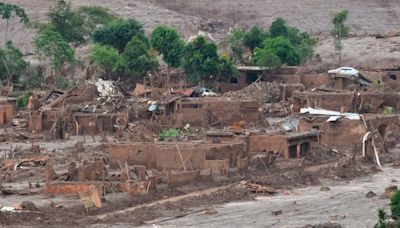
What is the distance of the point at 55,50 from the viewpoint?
8706 centimetres

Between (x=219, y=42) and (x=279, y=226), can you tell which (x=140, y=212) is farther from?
(x=219, y=42)

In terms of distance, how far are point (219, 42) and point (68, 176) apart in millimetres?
53325

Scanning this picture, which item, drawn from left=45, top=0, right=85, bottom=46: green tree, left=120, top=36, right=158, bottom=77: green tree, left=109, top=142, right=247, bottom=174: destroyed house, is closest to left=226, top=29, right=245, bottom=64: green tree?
left=45, top=0, right=85, bottom=46: green tree

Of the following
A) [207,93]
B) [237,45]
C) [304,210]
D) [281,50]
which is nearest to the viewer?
[304,210]

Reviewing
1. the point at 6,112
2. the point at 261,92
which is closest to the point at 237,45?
the point at 261,92

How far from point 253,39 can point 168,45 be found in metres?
8.06

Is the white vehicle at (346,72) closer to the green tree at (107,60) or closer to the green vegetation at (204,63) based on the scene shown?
the green vegetation at (204,63)

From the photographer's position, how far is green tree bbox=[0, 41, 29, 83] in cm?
8644

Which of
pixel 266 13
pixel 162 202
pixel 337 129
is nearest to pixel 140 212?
pixel 162 202

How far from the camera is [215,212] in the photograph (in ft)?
163

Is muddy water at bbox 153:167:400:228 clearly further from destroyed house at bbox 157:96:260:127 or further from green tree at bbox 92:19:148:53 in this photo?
green tree at bbox 92:19:148:53

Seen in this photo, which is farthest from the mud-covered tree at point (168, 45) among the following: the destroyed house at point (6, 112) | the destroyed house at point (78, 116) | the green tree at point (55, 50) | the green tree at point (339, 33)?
the destroyed house at point (6, 112)

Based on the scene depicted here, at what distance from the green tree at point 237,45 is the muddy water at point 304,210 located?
37.3 metres

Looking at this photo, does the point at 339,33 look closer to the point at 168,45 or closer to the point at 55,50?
the point at 168,45
